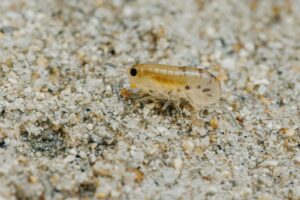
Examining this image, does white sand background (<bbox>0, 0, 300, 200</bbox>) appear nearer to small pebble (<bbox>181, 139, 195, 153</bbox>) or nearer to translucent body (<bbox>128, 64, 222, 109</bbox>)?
small pebble (<bbox>181, 139, 195, 153</bbox>)

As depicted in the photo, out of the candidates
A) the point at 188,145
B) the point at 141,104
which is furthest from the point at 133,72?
the point at 188,145

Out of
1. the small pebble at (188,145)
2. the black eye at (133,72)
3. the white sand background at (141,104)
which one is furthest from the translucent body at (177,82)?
the small pebble at (188,145)

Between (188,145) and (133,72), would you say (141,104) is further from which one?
(188,145)

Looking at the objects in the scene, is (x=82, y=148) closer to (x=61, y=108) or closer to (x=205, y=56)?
(x=61, y=108)

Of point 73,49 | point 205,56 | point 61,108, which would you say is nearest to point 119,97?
point 61,108

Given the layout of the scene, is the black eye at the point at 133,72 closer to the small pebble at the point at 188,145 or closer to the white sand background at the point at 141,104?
the white sand background at the point at 141,104

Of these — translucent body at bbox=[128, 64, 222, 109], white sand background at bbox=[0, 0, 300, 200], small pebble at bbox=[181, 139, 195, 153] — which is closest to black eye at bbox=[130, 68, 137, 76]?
translucent body at bbox=[128, 64, 222, 109]
